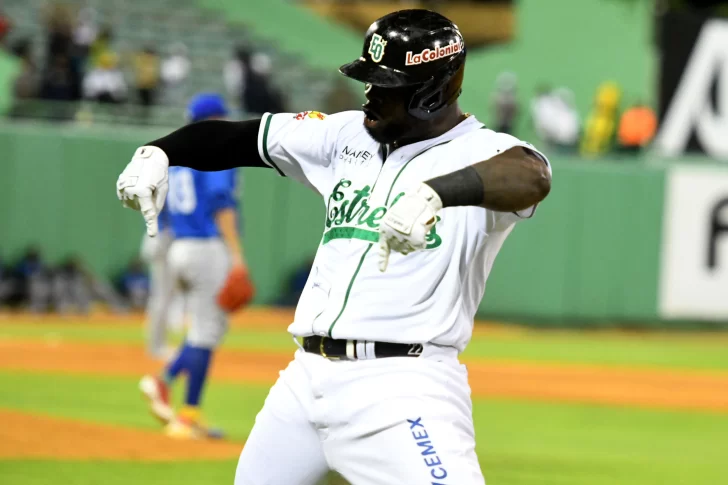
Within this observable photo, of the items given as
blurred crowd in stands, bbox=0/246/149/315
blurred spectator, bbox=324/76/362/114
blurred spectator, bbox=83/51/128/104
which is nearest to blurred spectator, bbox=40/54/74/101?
blurred spectator, bbox=83/51/128/104

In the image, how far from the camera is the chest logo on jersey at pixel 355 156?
14.2 feet

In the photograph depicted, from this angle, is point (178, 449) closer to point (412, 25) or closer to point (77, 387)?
point (77, 387)

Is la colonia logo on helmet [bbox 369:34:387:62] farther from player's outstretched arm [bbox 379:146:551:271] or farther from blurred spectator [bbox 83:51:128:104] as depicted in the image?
blurred spectator [bbox 83:51:128:104]

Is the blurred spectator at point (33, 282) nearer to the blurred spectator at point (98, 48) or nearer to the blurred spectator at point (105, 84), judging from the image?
the blurred spectator at point (105, 84)

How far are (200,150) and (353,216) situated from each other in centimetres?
64

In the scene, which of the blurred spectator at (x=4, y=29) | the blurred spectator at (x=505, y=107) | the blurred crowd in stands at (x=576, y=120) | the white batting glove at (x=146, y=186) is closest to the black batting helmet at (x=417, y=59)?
the white batting glove at (x=146, y=186)

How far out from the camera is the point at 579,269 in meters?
21.7

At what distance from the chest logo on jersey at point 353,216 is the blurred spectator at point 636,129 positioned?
18870 mm

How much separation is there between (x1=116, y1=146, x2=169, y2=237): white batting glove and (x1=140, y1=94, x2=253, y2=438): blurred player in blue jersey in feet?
16.4

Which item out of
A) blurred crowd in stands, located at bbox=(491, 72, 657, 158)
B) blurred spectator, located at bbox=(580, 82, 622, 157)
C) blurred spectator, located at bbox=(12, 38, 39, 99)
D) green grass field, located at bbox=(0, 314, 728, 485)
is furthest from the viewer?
blurred spectator, located at bbox=(580, 82, 622, 157)

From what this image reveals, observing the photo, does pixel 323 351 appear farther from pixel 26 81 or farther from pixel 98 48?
pixel 98 48

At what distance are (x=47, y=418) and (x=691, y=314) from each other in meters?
14.0

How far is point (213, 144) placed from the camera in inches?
177

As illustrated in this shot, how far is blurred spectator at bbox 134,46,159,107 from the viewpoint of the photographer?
2153cm
